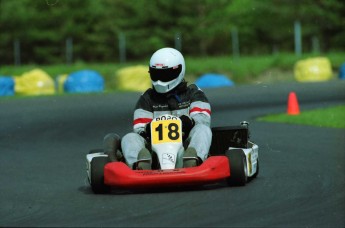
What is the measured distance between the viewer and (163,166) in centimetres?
826

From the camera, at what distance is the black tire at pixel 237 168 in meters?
8.22

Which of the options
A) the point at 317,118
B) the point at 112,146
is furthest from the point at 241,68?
the point at 112,146

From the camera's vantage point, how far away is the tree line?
49844 millimetres

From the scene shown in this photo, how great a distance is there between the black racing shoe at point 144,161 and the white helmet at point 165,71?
0.92 meters

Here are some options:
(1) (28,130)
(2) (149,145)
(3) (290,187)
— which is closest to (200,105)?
(2) (149,145)

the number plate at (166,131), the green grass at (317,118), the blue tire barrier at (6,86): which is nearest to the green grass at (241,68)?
the blue tire barrier at (6,86)

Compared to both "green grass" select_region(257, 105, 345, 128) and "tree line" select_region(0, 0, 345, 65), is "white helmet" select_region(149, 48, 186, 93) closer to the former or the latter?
"green grass" select_region(257, 105, 345, 128)

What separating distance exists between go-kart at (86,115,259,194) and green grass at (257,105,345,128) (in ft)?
22.2

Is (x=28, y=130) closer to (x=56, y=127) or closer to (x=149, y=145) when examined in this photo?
(x=56, y=127)

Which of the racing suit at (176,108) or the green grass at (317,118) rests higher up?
the racing suit at (176,108)

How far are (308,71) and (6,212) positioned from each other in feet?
86.2

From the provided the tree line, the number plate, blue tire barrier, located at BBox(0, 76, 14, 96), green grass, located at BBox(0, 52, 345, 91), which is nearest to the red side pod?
the number plate

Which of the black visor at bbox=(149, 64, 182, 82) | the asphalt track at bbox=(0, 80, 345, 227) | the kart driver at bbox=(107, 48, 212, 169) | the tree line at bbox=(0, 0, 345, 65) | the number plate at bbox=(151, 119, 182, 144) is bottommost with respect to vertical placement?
the asphalt track at bbox=(0, 80, 345, 227)

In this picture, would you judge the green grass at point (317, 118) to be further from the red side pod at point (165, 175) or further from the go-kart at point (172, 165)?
the red side pod at point (165, 175)
